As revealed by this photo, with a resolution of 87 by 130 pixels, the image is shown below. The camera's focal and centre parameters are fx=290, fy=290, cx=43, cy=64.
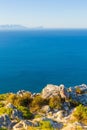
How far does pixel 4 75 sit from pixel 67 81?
30.3 meters

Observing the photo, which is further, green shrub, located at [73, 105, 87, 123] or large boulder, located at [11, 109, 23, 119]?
green shrub, located at [73, 105, 87, 123]

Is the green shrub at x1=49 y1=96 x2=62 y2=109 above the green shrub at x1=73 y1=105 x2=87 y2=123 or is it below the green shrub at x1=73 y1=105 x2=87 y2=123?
above

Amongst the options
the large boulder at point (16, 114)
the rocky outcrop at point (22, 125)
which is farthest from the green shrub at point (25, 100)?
the rocky outcrop at point (22, 125)

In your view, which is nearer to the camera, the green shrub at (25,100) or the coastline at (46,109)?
the coastline at (46,109)

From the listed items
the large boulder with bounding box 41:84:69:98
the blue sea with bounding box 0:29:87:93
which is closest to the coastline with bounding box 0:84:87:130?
the large boulder with bounding box 41:84:69:98

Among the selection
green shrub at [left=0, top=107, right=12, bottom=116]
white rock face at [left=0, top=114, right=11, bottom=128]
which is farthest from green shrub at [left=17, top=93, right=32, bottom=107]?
white rock face at [left=0, top=114, right=11, bottom=128]

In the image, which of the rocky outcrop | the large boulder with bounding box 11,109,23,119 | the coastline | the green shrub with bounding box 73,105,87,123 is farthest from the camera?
the green shrub with bounding box 73,105,87,123

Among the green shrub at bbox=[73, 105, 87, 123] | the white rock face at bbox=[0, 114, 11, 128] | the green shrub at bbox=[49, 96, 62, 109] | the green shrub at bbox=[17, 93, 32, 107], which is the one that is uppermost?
the green shrub at bbox=[17, 93, 32, 107]

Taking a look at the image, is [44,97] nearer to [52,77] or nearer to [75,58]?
[52,77]

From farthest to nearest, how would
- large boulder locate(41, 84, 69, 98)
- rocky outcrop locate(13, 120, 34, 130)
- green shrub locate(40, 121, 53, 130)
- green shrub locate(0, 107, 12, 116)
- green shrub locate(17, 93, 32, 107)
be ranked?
large boulder locate(41, 84, 69, 98) → green shrub locate(17, 93, 32, 107) → green shrub locate(0, 107, 12, 116) → rocky outcrop locate(13, 120, 34, 130) → green shrub locate(40, 121, 53, 130)

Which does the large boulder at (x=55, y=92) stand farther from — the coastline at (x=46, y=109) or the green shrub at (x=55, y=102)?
the green shrub at (x=55, y=102)

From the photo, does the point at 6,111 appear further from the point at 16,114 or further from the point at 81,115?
the point at 81,115

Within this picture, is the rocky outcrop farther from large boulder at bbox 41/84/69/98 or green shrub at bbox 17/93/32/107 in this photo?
large boulder at bbox 41/84/69/98

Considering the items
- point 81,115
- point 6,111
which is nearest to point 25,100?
point 6,111
